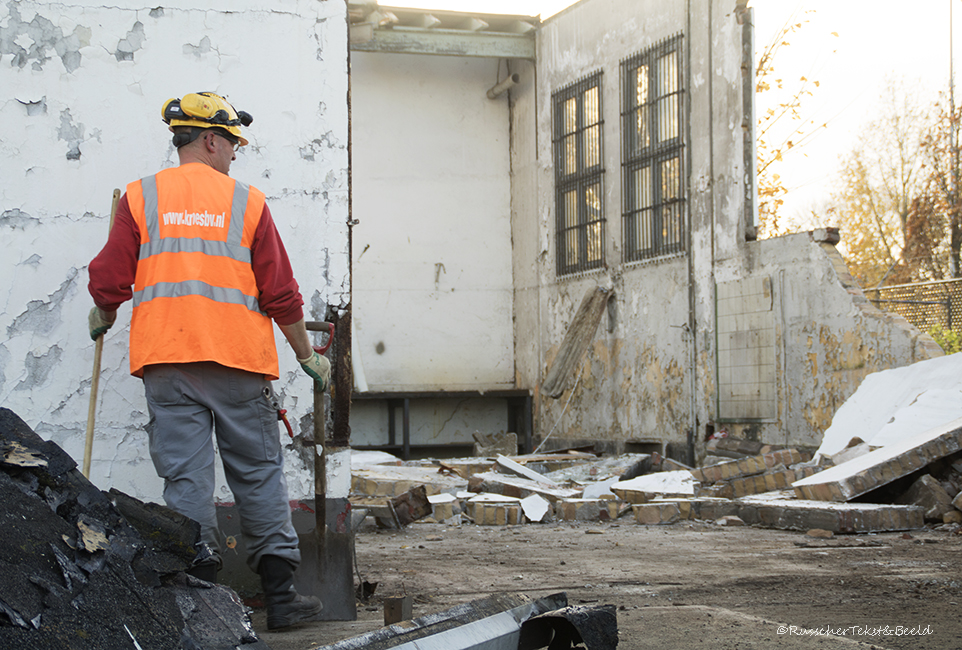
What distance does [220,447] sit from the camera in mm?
3273

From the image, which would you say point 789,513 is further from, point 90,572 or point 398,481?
point 90,572

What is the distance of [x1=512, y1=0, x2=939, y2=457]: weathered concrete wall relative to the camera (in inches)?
383

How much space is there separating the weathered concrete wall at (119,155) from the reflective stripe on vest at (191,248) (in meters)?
0.63

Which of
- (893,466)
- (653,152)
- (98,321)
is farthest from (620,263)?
(98,321)

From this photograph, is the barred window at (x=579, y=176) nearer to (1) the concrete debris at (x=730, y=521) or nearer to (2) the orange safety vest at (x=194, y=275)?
(1) the concrete debris at (x=730, y=521)

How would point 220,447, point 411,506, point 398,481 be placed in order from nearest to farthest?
1. point 220,447
2. point 411,506
3. point 398,481

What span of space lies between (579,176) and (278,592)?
1134 cm

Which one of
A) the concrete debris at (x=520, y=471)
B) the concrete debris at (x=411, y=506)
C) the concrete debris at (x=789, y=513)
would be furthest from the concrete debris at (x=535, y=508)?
the concrete debris at (x=520, y=471)

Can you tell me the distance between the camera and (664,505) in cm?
734

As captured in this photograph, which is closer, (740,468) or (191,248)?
(191,248)

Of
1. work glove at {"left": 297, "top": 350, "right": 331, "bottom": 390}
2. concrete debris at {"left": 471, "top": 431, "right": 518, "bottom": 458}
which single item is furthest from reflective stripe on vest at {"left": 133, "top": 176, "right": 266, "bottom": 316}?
concrete debris at {"left": 471, "top": 431, "right": 518, "bottom": 458}

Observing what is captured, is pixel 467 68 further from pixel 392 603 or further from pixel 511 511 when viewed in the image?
pixel 392 603

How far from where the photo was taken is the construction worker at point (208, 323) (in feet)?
10.2

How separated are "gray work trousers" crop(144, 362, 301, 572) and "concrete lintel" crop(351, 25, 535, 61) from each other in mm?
11754
